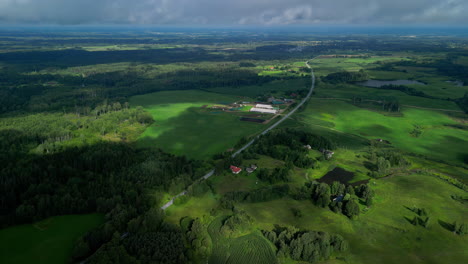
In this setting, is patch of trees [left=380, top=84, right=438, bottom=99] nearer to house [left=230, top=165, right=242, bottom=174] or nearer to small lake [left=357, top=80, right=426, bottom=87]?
small lake [left=357, top=80, right=426, bottom=87]

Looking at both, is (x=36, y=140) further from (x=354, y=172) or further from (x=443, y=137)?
(x=443, y=137)

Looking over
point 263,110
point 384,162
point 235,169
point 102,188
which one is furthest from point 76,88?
point 384,162

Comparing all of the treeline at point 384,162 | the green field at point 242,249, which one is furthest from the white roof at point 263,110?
the green field at point 242,249

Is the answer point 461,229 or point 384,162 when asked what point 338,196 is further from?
point 461,229

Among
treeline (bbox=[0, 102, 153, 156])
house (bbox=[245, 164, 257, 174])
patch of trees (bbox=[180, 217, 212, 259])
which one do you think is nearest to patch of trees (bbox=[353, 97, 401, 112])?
house (bbox=[245, 164, 257, 174])

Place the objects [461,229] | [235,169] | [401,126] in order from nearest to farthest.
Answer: [461,229]
[235,169]
[401,126]

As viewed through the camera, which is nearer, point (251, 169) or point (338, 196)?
point (338, 196)

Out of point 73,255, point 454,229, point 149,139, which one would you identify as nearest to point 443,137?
point 454,229

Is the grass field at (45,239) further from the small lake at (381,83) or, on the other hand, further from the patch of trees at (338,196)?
the small lake at (381,83)
